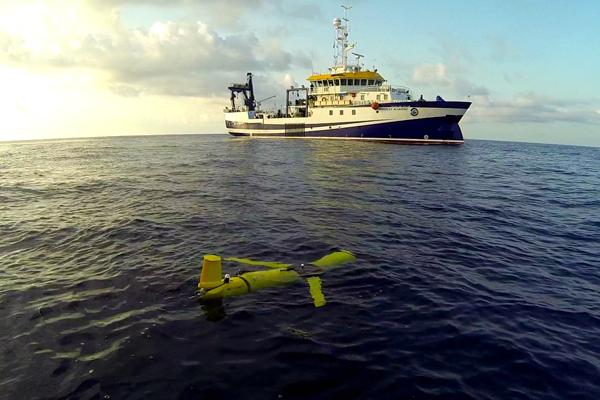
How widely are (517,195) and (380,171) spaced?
1136 centimetres

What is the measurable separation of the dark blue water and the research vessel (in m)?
40.2

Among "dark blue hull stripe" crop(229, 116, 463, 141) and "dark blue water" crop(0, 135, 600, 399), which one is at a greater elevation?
"dark blue hull stripe" crop(229, 116, 463, 141)

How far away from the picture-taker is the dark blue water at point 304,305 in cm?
647

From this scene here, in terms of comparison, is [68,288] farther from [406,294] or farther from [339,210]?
[339,210]

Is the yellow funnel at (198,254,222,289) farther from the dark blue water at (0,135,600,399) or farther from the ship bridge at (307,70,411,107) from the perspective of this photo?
the ship bridge at (307,70,411,107)

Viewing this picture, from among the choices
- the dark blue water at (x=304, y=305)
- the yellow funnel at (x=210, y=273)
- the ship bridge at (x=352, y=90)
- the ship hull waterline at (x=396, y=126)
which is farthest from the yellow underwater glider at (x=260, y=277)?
the ship bridge at (x=352, y=90)

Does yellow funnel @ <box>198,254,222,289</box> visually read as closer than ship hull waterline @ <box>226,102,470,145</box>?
Yes

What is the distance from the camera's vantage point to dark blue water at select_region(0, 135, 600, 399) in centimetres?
647

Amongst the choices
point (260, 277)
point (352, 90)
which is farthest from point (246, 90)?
point (260, 277)

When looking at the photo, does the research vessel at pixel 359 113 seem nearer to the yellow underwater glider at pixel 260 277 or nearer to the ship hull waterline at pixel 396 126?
the ship hull waterline at pixel 396 126

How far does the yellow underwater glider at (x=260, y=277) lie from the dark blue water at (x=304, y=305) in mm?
306

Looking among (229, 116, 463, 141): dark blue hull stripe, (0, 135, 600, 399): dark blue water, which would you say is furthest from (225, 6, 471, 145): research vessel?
(0, 135, 600, 399): dark blue water

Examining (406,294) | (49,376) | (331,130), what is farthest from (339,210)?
(331,130)

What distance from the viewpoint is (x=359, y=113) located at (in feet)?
208
